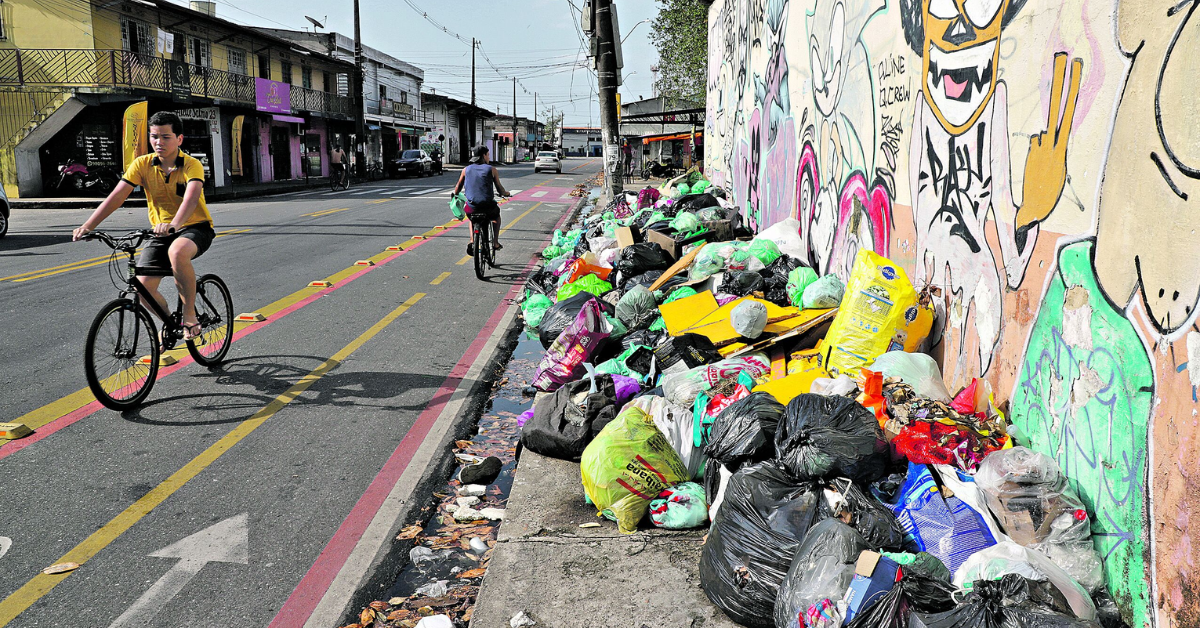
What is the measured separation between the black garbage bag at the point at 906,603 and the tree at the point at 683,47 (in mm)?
22665

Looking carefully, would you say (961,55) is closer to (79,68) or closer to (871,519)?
(871,519)

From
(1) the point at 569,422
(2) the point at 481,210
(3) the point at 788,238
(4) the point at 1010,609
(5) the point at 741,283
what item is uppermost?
(2) the point at 481,210

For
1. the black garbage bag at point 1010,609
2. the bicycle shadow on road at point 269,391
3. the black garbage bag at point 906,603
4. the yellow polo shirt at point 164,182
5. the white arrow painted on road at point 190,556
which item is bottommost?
the white arrow painted on road at point 190,556

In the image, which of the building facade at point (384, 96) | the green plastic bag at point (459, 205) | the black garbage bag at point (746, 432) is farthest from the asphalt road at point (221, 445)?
the building facade at point (384, 96)

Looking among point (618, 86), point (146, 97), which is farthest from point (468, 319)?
point (146, 97)

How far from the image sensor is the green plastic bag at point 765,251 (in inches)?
292

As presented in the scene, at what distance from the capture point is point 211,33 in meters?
33.3

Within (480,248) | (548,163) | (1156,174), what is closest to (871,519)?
(1156,174)

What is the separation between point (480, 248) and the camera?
10.8 metres

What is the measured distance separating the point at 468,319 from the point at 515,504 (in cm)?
450

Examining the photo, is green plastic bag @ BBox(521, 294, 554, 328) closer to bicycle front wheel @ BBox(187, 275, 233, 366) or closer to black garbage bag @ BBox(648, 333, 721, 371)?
black garbage bag @ BBox(648, 333, 721, 371)

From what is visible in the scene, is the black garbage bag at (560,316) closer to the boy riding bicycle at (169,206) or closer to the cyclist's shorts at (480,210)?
the boy riding bicycle at (169,206)

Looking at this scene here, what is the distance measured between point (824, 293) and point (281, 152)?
126ft

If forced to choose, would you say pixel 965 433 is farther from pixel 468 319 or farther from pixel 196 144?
pixel 196 144
